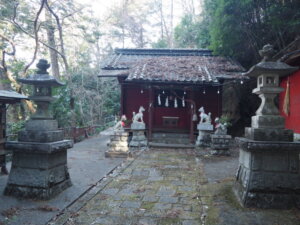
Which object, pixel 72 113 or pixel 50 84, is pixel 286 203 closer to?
pixel 50 84

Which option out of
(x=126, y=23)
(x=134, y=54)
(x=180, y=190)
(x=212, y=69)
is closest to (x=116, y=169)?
(x=180, y=190)

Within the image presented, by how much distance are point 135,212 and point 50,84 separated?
3.16m

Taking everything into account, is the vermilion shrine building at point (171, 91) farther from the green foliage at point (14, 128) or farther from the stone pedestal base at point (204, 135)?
the green foliage at point (14, 128)

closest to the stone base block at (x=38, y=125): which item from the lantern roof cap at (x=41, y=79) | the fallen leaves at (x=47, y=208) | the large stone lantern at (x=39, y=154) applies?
the large stone lantern at (x=39, y=154)

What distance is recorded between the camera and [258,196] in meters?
4.29

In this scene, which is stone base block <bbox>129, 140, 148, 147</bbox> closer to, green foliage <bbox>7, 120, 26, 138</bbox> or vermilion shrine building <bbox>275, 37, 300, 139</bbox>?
green foliage <bbox>7, 120, 26, 138</bbox>

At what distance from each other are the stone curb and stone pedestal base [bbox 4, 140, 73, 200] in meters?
0.60

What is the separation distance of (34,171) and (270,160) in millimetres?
4652

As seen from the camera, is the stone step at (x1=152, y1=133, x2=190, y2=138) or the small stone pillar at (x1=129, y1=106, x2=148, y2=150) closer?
the small stone pillar at (x1=129, y1=106, x2=148, y2=150)

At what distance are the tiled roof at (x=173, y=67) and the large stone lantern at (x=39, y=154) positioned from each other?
20.1 ft

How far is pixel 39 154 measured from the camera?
471 centimetres

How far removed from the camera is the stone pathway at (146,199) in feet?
12.5

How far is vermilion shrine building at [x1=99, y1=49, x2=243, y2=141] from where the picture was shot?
12.1m

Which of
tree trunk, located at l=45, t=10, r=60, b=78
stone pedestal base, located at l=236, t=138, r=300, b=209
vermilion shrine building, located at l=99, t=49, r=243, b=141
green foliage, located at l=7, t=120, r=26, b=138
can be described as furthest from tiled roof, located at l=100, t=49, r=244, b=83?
stone pedestal base, located at l=236, t=138, r=300, b=209
